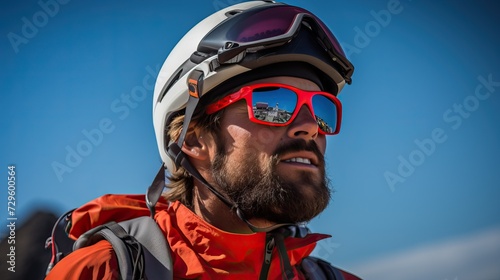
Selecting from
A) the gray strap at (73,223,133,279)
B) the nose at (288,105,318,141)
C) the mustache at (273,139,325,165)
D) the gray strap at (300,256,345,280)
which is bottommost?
the gray strap at (73,223,133,279)

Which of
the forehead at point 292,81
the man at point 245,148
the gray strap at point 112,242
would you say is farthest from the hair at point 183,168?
the gray strap at point 112,242

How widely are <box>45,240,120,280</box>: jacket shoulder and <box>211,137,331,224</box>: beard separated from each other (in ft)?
2.92

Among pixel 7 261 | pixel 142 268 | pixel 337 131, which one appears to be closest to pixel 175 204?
pixel 142 268

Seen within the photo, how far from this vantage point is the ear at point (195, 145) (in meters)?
3.71

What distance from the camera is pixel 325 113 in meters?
3.71

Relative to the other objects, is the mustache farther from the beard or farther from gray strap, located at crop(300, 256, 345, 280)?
gray strap, located at crop(300, 256, 345, 280)

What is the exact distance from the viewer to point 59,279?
284cm

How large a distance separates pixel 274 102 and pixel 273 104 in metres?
0.02

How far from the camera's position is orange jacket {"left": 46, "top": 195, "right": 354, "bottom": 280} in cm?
289

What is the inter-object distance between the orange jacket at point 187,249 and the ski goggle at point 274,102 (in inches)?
29.5

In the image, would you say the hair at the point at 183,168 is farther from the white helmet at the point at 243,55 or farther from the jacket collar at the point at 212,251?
the jacket collar at the point at 212,251

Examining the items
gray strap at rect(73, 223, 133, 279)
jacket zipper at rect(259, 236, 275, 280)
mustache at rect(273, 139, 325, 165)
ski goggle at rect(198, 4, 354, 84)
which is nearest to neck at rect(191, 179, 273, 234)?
jacket zipper at rect(259, 236, 275, 280)

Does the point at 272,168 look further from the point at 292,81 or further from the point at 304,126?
the point at 292,81

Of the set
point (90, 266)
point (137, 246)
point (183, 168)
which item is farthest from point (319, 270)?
point (90, 266)
